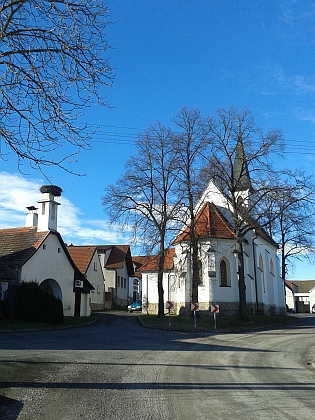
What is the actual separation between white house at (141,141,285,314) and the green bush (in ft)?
33.8

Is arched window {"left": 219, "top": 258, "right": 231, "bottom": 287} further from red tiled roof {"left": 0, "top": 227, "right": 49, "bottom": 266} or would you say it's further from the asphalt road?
the asphalt road

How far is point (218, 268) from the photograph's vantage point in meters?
37.7

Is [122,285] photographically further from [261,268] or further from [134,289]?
[261,268]

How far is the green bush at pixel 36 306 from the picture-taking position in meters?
27.6

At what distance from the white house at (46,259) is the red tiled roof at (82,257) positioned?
Result: 7.44m

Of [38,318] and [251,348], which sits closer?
[251,348]

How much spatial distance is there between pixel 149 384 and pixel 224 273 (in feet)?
96.6

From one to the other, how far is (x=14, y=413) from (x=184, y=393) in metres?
3.23

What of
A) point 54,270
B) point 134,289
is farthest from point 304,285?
point 54,270

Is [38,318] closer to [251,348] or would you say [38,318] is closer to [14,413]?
[251,348]

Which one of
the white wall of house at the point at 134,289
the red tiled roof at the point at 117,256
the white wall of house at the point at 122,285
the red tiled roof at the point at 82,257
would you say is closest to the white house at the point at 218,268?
the red tiled roof at the point at 82,257

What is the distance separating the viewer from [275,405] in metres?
7.60

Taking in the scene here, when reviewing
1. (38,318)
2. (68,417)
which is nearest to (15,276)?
(38,318)

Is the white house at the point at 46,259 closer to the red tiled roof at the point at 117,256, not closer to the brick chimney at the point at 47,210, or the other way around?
the brick chimney at the point at 47,210
